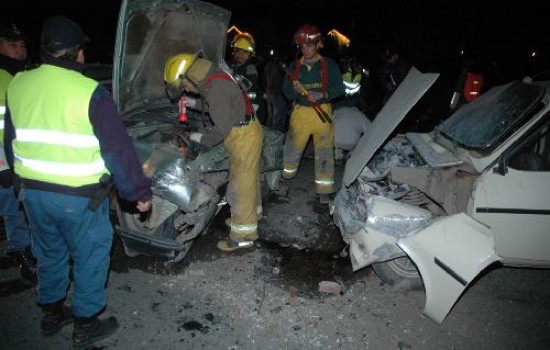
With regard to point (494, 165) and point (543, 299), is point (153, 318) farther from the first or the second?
point (543, 299)

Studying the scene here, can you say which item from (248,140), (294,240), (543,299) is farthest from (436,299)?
(248,140)

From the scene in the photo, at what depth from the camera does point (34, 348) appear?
8.31 ft

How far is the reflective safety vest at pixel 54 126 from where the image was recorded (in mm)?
2098

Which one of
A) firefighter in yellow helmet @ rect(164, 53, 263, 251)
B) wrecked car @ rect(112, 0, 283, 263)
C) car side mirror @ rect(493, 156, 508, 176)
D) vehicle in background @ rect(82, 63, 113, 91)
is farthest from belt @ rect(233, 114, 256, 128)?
vehicle in background @ rect(82, 63, 113, 91)

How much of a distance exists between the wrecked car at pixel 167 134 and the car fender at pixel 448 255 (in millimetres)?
1783

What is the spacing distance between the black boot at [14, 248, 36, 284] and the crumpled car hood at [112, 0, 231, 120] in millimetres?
1545

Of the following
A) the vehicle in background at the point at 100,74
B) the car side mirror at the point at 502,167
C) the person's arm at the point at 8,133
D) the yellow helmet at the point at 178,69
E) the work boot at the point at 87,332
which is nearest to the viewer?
the person's arm at the point at 8,133

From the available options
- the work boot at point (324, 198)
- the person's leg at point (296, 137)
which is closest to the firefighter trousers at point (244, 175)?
the person's leg at point (296, 137)

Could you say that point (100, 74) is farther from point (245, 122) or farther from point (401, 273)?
point (401, 273)

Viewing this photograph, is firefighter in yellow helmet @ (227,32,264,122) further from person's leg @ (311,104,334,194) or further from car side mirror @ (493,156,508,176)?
car side mirror @ (493,156,508,176)

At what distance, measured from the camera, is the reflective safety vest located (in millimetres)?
2098

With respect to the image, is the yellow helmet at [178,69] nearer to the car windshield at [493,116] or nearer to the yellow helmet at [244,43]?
the yellow helmet at [244,43]

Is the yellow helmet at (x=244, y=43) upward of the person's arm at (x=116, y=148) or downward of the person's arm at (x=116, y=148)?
upward

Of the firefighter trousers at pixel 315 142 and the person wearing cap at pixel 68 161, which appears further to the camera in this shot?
the firefighter trousers at pixel 315 142
